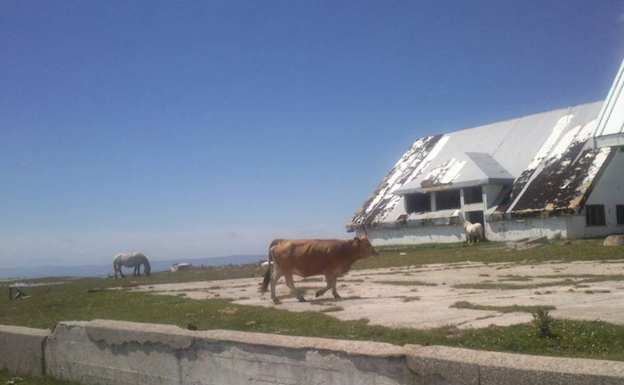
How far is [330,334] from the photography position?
9.39 m

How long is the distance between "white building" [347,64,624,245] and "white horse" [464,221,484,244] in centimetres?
92

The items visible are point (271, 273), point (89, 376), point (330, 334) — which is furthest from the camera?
point (271, 273)

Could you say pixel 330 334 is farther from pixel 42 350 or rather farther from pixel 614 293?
pixel 614 293

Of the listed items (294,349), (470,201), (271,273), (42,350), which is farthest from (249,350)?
(470,201)

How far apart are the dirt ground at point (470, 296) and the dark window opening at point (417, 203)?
1115 inches

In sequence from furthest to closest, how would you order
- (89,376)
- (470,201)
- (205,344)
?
(470,201) → (89,376) → (205,344)

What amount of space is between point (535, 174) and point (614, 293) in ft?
103

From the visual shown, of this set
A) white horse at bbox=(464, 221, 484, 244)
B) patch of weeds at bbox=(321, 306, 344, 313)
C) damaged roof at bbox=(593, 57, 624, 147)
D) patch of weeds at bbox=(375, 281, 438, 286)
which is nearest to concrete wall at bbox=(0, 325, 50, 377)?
patch of weeds at bbox=(321, 306, 344, 313)

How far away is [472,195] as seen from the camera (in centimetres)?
4575

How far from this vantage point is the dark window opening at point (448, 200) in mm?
47094

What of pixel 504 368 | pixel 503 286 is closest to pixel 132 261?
pixel 503 286

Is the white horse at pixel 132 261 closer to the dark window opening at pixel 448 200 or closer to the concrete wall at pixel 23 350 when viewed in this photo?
the dark window opening at pixel 448 200

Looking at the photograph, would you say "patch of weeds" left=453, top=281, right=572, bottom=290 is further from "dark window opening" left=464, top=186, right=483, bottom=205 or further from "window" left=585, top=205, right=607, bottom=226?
"dark window opening" left=464, top=186, right=483, bottom=205

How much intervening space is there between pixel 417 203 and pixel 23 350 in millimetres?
40939
